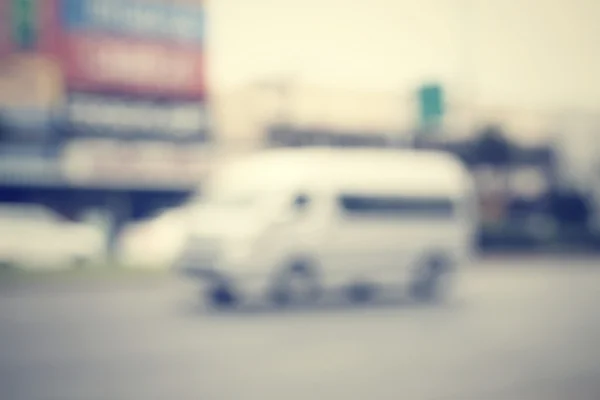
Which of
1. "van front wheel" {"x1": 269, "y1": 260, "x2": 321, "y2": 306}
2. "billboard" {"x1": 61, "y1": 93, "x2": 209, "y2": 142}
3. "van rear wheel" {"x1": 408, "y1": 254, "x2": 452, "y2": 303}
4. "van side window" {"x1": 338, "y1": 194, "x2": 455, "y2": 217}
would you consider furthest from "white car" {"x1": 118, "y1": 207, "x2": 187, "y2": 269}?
"van rear wheel" {"x1": 408, "y1": 254, "x2": 452, "y2": 303}

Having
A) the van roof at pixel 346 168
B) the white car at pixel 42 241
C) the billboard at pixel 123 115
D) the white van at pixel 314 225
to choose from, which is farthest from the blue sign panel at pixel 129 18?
the van roof at pixel 346 168

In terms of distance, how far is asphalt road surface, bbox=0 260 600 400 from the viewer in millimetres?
Answer: 2975

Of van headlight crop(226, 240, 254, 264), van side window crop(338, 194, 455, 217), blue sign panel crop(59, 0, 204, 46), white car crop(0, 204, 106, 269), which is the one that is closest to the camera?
blue sign panel crop(59, 0, 204, 46)

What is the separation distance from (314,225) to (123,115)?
2.40 meters

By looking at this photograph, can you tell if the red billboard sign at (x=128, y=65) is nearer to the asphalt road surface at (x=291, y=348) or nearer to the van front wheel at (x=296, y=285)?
the asphalt road surface at (x=291, y=348)

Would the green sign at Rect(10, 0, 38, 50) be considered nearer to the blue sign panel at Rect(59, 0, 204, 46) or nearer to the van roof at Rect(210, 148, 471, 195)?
the blue sign panel at Rect(59, 0, 204, 46)

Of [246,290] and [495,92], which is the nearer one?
[495,92]

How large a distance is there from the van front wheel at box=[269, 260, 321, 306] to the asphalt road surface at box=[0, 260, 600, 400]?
495 mm

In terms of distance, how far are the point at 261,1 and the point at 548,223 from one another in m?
2.33

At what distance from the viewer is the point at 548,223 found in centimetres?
423

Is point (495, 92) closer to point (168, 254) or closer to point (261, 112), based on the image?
point (261, 112)

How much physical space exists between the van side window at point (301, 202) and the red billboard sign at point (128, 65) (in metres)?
2.21

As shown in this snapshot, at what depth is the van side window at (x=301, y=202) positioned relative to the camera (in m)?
5.36

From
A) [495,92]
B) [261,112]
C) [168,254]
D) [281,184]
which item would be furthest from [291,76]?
[281,184]
